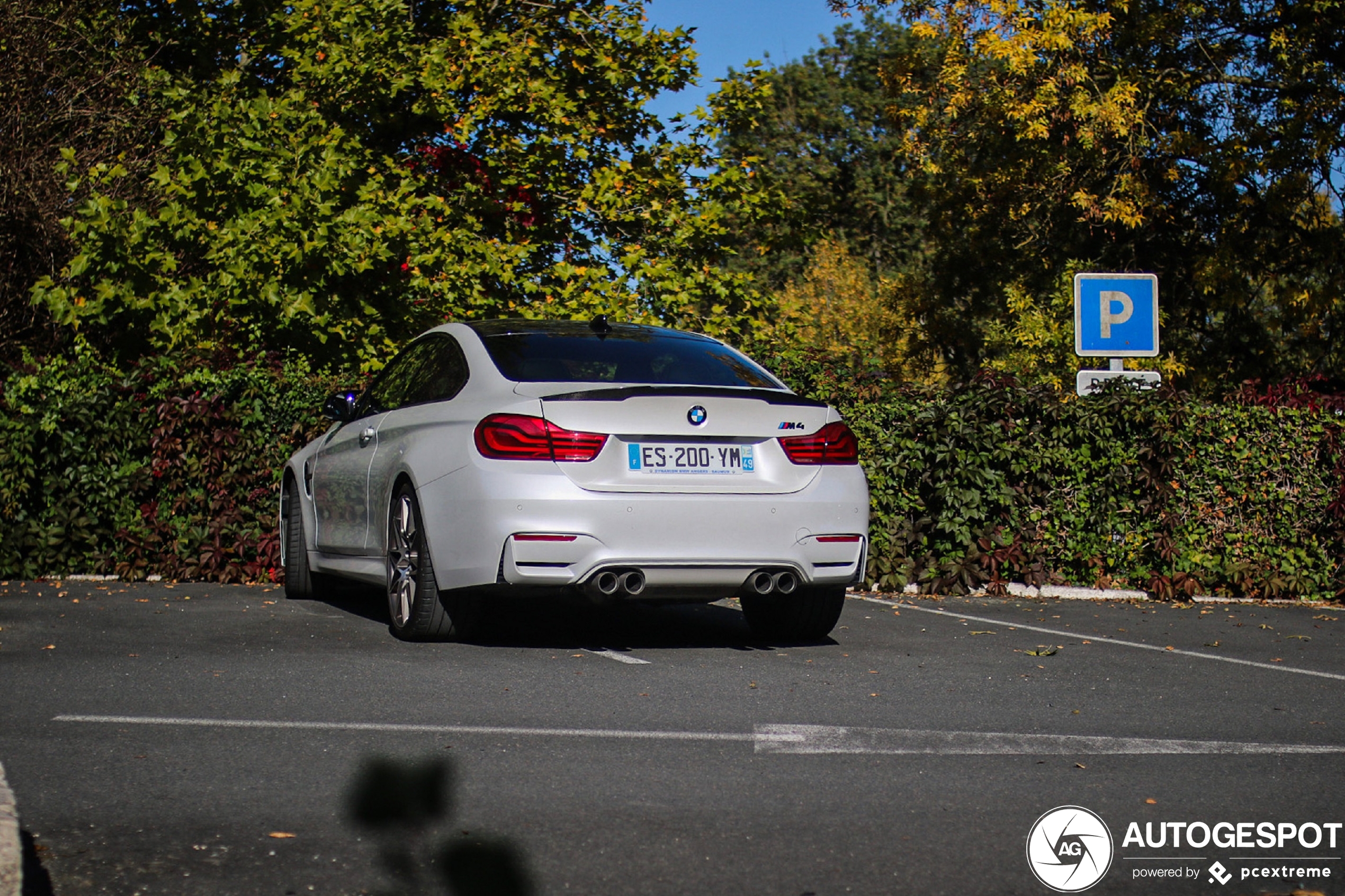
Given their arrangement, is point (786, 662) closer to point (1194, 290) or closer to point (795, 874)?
point (795, 874)

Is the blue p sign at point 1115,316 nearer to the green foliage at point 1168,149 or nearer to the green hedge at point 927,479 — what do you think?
the green hedge at point 927,479

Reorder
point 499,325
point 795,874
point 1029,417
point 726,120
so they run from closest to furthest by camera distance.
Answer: point 795,874 → point 499,325 → point 1029,417 → point 726,120

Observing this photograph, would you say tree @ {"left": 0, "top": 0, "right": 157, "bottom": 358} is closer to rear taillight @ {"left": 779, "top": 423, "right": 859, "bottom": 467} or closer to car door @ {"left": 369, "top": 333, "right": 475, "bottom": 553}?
car door @ {"left": 369, "top": 333, "right": 475, "bottom": 553}

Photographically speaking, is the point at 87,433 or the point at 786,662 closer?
the point at 786,662

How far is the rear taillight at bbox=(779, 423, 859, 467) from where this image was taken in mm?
7285

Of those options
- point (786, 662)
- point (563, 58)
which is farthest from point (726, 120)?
Result: point (786, 662)

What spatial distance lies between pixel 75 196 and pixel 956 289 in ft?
61.0

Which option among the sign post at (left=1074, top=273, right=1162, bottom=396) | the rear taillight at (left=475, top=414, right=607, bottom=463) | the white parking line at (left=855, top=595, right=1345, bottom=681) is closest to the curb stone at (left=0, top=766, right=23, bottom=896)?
the rear taillight at (left=475, top=414, right=607, bottom=463)

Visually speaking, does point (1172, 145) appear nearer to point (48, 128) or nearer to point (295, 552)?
point (48, 128)

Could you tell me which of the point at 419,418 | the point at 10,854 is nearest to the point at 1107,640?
the point at 419,418

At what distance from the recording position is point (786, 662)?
24.0ft

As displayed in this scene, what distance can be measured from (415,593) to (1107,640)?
3905 mm

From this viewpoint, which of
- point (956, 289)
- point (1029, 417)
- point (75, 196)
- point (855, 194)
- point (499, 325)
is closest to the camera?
point (499, 325)

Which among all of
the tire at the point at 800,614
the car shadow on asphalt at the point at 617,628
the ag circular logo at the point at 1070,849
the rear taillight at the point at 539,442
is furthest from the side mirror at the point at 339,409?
the ag circular logo at the point at 1070,849
